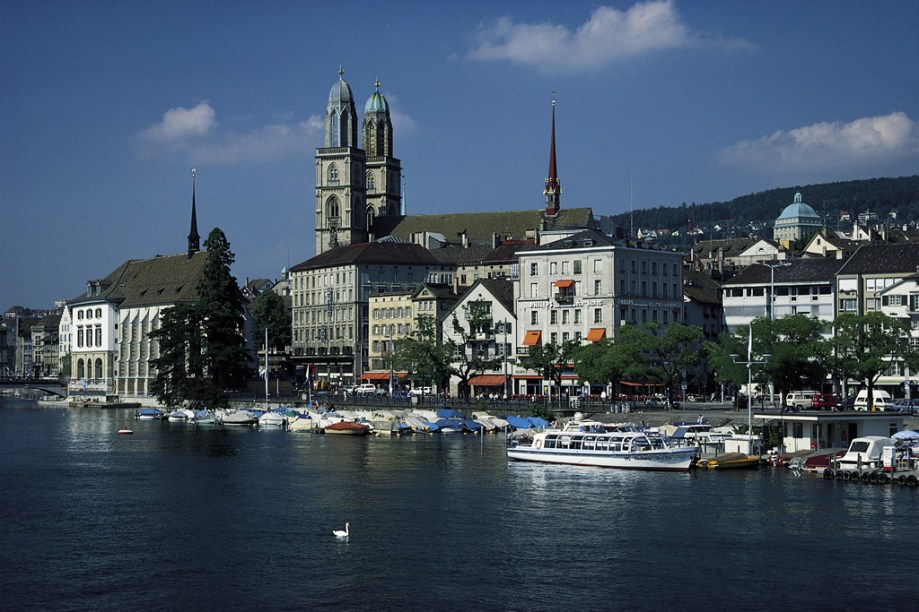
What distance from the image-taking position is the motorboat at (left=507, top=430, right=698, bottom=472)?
76750 mm

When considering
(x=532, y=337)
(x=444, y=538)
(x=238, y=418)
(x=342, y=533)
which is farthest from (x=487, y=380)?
(x=342, y=533)

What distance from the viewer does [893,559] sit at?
1938 inches

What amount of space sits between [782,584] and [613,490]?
75.6 ft

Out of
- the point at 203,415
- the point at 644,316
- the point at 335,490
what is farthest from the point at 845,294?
the point at 335,490

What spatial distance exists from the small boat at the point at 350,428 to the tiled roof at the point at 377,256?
221ft

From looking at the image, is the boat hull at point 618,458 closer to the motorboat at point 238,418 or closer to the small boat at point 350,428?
the small boat at point 350,428

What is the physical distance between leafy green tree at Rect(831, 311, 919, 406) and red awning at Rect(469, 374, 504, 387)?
3914cm

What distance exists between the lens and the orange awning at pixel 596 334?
420 feet

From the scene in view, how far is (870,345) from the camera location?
342ft

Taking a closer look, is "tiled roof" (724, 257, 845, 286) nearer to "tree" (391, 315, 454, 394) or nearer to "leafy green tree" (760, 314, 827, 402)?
"leafy green tree" (760, 314, 827, 402)

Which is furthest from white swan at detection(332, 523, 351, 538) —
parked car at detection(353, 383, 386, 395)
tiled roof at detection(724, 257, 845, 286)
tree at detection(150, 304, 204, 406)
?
parked car at detection(353, 383, 386, 395)

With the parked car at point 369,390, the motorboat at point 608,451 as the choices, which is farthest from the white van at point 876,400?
the parked car at point 369,390

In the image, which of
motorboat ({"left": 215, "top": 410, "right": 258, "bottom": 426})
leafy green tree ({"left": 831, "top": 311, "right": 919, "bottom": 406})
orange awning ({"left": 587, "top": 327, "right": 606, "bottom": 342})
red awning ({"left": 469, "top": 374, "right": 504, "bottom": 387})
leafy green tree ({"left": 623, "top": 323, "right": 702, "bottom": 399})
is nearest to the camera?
leafy green tree ({"left": 831, "top": 311, "right": 919, "bottom": 406})

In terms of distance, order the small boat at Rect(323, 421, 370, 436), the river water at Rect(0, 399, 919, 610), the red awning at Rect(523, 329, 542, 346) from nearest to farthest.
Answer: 1. the river water at Rect(0, 399, 919, 610)
2. the small boat at Rect(323, 421, 370, 436)
3. the red awning at Rect(523, 329, 542, 346)
